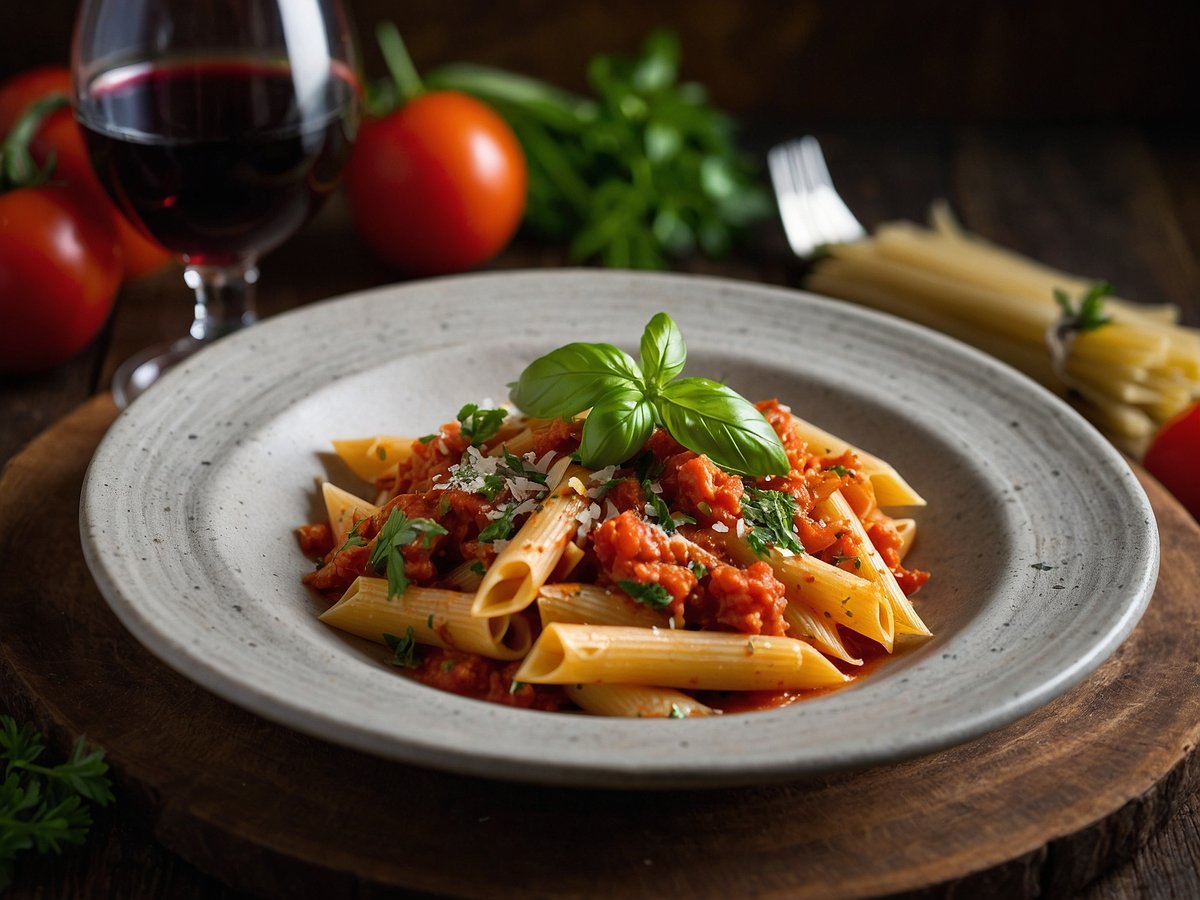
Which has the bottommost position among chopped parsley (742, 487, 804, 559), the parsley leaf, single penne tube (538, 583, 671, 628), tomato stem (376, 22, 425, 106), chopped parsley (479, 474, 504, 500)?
single penne tube (538, 583, 671, 628)

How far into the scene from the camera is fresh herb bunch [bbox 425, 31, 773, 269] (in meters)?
5.14

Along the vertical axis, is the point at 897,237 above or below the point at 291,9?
below

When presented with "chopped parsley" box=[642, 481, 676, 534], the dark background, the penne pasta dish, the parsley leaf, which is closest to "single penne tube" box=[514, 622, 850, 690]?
the penne pasta dish

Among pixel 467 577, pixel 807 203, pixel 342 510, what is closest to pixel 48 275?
pixel 342 510

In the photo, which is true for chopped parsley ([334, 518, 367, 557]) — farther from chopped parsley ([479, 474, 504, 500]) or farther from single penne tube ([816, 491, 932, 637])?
single penne tube ([816, 491, 932, 637])

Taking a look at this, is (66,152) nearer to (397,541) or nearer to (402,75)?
(402,75)

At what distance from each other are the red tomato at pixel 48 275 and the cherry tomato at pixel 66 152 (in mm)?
118

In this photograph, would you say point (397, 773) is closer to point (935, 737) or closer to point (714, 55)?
point (935, 737)

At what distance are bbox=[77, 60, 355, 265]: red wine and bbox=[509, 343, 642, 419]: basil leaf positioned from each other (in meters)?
1.29

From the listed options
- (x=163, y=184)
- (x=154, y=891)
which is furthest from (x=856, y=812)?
(x=163, y=184)

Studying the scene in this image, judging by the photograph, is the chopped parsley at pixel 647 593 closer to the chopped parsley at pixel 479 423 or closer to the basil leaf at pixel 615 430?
the basil leaf at pixel 615 430

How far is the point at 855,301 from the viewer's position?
477 cm

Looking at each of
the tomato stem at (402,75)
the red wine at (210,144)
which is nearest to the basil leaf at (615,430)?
the red wine at (210,144)

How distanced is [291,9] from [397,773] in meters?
2.34
